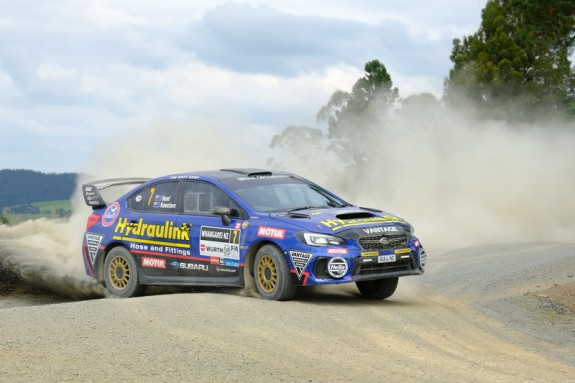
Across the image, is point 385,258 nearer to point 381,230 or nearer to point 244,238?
point 381,230

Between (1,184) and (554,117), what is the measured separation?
47.9 meters

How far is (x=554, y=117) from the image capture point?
47.2 m

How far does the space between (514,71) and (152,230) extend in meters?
38.1

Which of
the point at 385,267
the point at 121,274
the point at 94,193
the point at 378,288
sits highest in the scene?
the point at 94,193

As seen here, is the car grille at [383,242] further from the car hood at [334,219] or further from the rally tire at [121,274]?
the rally tire at [121,274]

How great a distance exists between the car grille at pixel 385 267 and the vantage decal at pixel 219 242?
155cm

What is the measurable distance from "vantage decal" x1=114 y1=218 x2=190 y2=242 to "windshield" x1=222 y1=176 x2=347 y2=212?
86 centimetres

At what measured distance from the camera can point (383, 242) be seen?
38.7 ft

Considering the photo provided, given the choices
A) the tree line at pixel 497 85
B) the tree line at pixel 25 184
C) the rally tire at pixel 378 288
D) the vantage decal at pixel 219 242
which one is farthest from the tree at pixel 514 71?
the vantage decal at pixel 219 242

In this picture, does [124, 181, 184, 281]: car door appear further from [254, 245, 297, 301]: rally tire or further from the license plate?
the license plate

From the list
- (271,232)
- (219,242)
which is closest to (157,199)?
(219,242)

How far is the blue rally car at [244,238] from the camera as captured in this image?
11539 mm

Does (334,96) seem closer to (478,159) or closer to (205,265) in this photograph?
(478,159)

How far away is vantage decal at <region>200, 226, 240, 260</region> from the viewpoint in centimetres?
1217
